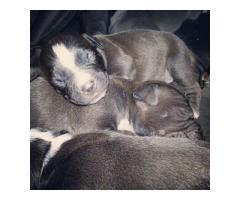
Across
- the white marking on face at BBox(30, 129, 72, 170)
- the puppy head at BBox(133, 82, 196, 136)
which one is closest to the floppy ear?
the puppy head at BBox(133, 82, 196, 136)

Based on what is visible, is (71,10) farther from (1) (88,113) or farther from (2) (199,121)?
(2) (199,121)

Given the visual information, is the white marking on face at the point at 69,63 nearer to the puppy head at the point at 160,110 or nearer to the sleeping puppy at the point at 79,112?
the sleeping puppy at the point at 79,112

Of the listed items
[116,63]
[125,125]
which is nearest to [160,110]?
[125,125]

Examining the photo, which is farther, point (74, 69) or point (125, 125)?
point (125, 125)

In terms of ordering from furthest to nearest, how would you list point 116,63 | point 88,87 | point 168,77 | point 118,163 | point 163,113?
point 168,77 → point 116,63 → point 163,113 → point 88,87 → point 118,163

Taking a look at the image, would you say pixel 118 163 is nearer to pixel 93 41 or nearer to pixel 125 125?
pixel 125 125

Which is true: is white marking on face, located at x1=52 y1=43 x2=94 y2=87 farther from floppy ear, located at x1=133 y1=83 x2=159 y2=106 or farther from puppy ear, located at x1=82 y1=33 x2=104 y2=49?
floppy ear, located at x1=133 y1=83 x2=159 y2=106

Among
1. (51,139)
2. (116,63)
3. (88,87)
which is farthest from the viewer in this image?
(116,63)
